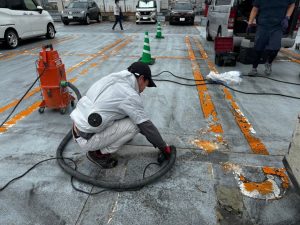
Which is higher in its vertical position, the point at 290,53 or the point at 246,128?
the point at 246,128

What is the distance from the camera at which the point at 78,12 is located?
60.5ft

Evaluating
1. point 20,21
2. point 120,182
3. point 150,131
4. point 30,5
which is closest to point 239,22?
point 150,131

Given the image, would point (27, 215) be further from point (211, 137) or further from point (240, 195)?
point (211, 137)

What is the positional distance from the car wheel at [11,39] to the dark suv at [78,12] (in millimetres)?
9475

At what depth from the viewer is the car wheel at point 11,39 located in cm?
915

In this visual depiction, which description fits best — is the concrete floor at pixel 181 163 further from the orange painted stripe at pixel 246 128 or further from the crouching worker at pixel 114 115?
the crouching worker at pixel 114 115

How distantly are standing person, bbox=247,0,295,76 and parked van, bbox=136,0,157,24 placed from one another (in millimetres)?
14638

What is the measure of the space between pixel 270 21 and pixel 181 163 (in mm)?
4080

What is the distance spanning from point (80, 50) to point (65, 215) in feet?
25.6

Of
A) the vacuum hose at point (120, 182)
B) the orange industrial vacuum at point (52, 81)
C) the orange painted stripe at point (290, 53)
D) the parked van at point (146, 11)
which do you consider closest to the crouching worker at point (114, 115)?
the vacuum hose at point (120, 182)

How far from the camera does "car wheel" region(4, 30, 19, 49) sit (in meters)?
9.15

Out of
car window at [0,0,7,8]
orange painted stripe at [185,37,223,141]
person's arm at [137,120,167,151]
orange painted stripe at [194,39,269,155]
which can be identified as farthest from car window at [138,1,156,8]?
person's arm at [137,120,167,151]

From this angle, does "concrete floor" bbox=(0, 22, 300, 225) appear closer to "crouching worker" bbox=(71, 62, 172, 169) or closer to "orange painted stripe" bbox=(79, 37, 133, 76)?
"crouching worker" bbox=(71, 62, 172, 169)

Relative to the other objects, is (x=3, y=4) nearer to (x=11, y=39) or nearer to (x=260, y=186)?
(x=11, y=39)
